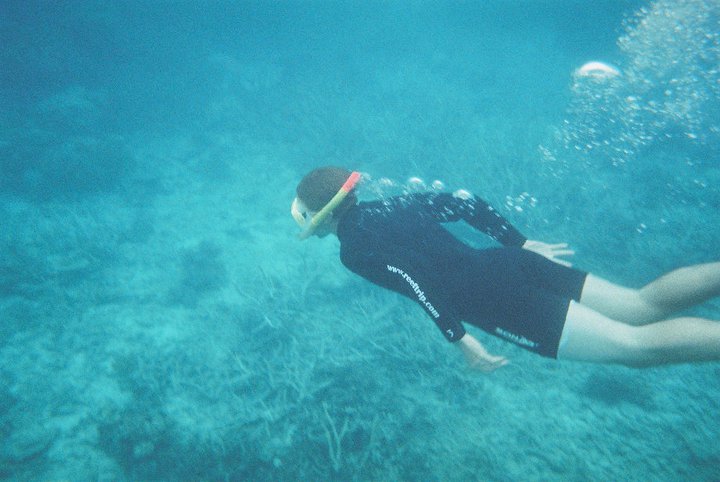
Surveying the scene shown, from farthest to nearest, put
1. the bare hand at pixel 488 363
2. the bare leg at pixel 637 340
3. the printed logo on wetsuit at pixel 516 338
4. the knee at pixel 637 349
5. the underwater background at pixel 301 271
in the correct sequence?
the underwater background at pixel 301 271 → the printed logo on wetsuit at pixel 516 338 → the bare hand at pixel 488 363 → the knee at pixel 637 349 → the bare leg at pixel 637 340

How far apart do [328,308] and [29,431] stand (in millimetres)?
4589

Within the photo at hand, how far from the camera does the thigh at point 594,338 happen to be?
2365 mm

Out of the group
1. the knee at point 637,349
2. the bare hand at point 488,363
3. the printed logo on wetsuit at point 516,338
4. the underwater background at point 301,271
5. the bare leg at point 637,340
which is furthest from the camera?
the underwater background at point 301,271

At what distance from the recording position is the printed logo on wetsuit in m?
2.57

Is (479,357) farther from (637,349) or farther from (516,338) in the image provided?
(637,349)

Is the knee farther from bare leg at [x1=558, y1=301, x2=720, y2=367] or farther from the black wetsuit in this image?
the black wetsuit

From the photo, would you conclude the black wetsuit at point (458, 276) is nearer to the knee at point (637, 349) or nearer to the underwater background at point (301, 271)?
the knee at point (637, 349)

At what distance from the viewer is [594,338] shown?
241 cm

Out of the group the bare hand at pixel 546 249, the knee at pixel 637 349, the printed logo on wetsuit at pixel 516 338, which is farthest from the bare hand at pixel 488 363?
the bare hand at pixel 546 249

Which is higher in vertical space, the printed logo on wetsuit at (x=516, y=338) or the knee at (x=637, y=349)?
the knee at (x=637, y=349)

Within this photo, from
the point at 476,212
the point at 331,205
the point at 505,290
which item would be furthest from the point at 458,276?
the point at 331,205

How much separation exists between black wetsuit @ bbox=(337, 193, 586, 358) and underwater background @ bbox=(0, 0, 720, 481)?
8.25ft

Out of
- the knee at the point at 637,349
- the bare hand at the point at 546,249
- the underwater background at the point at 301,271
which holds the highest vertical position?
the bare hand at the point at 546,249

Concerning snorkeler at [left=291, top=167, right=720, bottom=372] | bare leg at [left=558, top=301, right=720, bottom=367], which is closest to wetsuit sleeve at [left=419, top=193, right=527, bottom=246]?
snorkeler at [left=291, top=167, right=720, bottom=372]
